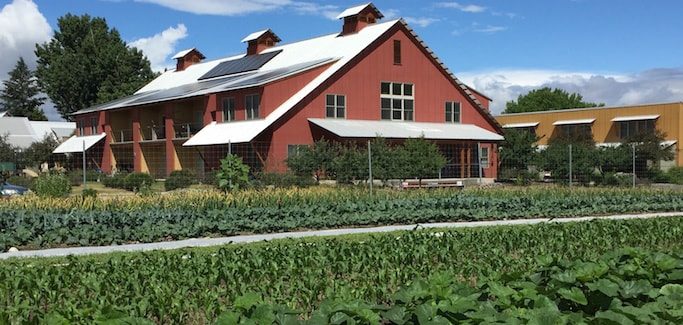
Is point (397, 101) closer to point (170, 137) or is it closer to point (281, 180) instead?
point (170, 137)

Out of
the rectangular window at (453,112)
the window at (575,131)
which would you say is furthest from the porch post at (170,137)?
the window at (575,131)

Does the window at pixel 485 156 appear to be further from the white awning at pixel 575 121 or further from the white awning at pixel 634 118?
the white awning at pixel 575 121

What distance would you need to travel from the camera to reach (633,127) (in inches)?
2012

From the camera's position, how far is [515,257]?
34.2ft

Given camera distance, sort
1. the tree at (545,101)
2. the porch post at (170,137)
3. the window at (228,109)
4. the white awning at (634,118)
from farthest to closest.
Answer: the tree at (545,101), the white awning at (634,118), the porch post at (170,137), the window at (228,109)

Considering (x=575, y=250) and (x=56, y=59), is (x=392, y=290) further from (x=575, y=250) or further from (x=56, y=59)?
(x=56, y=59)

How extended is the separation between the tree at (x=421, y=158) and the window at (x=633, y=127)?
22.0 metres

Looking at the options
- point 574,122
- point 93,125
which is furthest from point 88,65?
point 574,122

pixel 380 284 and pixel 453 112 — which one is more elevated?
pixel 453 112

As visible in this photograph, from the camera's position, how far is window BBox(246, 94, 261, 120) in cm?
3869

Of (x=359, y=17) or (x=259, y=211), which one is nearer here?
(x=259, y=211)

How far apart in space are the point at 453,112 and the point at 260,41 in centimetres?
1477

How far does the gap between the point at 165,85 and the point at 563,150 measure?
106 ft

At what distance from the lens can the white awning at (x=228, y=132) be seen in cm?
3598
